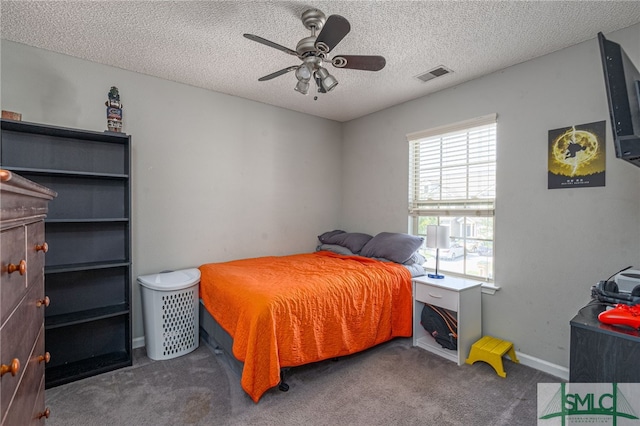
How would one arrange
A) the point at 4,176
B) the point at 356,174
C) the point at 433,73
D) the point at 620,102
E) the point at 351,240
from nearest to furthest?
the point at 4,176, the point at 620,102, the point at 433,73, the point at 351,240, the point at 356,174

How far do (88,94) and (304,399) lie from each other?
298 centimetres

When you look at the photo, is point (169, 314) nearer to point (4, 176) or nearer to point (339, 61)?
point (4, 176)

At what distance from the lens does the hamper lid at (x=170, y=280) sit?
8.47ft

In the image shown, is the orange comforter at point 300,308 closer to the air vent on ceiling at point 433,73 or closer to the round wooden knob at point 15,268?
the round wooden knob at point 15,268

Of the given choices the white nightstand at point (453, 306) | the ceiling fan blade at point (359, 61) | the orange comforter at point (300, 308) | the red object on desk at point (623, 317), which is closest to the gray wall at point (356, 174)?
the white nightstand at point (453, 306)

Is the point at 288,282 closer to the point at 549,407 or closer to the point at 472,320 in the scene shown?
the point at 472,320

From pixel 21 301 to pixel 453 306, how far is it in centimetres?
263

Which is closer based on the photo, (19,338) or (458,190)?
(19,338)

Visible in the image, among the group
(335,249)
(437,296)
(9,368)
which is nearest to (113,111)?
(9,368)

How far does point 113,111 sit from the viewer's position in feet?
8.15

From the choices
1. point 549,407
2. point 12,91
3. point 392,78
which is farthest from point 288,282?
point 12,91

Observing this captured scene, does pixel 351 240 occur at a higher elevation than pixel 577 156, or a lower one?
lower

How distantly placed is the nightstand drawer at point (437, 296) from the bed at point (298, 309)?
11cm

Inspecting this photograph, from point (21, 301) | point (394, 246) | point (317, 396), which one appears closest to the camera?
point (21, 301)
